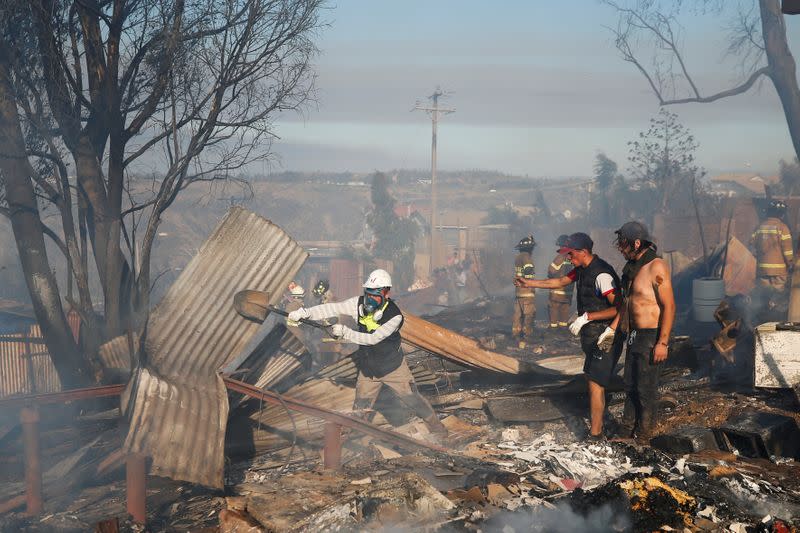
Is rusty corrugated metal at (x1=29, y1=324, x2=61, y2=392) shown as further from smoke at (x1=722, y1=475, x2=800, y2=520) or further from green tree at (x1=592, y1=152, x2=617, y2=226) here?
green tree at (x1=592, y1=152, x2=617, y2=226)

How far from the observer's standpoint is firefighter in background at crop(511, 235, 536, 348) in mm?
11570

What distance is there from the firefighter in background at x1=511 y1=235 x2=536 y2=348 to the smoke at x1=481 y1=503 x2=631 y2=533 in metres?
7.16

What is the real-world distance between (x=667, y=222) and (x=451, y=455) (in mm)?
17974

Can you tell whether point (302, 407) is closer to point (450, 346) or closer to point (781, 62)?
point (450, 346)

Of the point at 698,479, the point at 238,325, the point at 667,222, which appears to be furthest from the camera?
the point at 667,222

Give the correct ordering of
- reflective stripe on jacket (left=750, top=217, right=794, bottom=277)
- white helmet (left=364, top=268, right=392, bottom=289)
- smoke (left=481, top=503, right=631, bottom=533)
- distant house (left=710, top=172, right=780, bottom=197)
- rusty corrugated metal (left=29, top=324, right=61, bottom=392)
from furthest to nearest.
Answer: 1. distant house (left=710, top=172, right=780, bottom=197)
2. rusty corrugated metal (left=29, top=324, right=61, bottom=392)
3. reflective stripe on jacket (left=750, top=217, right=794, bottom=277)
4. white helmet (left=364, top=268, right=392, bottom=289)
5. smoke (left=481, top=503, right=631, bottom=533)

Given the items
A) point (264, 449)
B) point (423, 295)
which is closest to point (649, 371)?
point (264, 449)

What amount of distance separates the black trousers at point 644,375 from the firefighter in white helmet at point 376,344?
1832 mm

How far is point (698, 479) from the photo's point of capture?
496 centimetres

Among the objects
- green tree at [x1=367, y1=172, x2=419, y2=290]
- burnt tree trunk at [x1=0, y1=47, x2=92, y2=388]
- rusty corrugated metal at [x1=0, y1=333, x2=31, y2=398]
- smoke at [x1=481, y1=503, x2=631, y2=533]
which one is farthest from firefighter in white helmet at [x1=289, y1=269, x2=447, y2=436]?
green tree at [x1=367, y1=172, x2=419, y2=290]

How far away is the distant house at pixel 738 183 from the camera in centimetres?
5003

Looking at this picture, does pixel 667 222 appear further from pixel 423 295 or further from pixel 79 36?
pixel 79 36

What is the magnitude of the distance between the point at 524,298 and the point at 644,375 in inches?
236

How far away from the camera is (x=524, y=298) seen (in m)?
12.0
